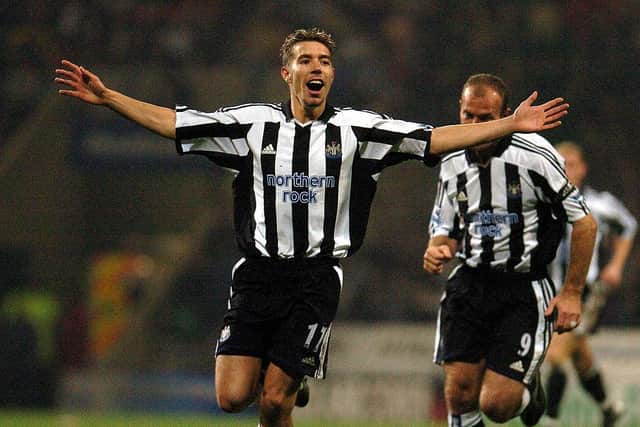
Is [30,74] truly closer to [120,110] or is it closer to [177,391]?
[177,391]

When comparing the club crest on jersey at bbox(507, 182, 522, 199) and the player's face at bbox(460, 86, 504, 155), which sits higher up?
the player's face at bbox(460, 86, 504, 155)

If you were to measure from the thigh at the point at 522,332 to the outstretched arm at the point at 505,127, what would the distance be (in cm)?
114

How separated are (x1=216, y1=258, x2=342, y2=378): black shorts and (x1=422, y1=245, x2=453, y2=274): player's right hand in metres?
0.56

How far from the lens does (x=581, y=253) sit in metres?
6.12

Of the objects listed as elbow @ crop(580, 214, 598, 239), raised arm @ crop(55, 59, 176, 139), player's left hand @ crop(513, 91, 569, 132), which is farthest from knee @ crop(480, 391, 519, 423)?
raised arm @ crop(55, 59, 176, 139)

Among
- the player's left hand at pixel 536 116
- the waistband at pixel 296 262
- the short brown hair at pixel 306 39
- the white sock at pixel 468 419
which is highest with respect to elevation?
the short brown hair at pixel 306 39

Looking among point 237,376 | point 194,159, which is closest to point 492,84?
point 237,376

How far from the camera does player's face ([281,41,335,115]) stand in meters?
5.49

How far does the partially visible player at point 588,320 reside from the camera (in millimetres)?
8578

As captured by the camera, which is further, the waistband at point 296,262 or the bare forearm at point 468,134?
the waistband at point 296,262

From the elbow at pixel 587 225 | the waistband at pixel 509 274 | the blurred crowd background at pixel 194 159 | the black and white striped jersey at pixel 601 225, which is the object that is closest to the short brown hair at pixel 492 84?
the elbow at pixel 587 225

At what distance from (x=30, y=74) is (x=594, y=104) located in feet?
18.4

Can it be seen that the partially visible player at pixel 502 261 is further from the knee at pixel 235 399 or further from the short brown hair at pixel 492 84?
the knee at pixel 235 399

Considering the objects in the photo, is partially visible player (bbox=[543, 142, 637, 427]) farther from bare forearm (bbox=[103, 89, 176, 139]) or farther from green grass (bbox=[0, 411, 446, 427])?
bare forearm (bbox=[103, 89, 176, 139])
